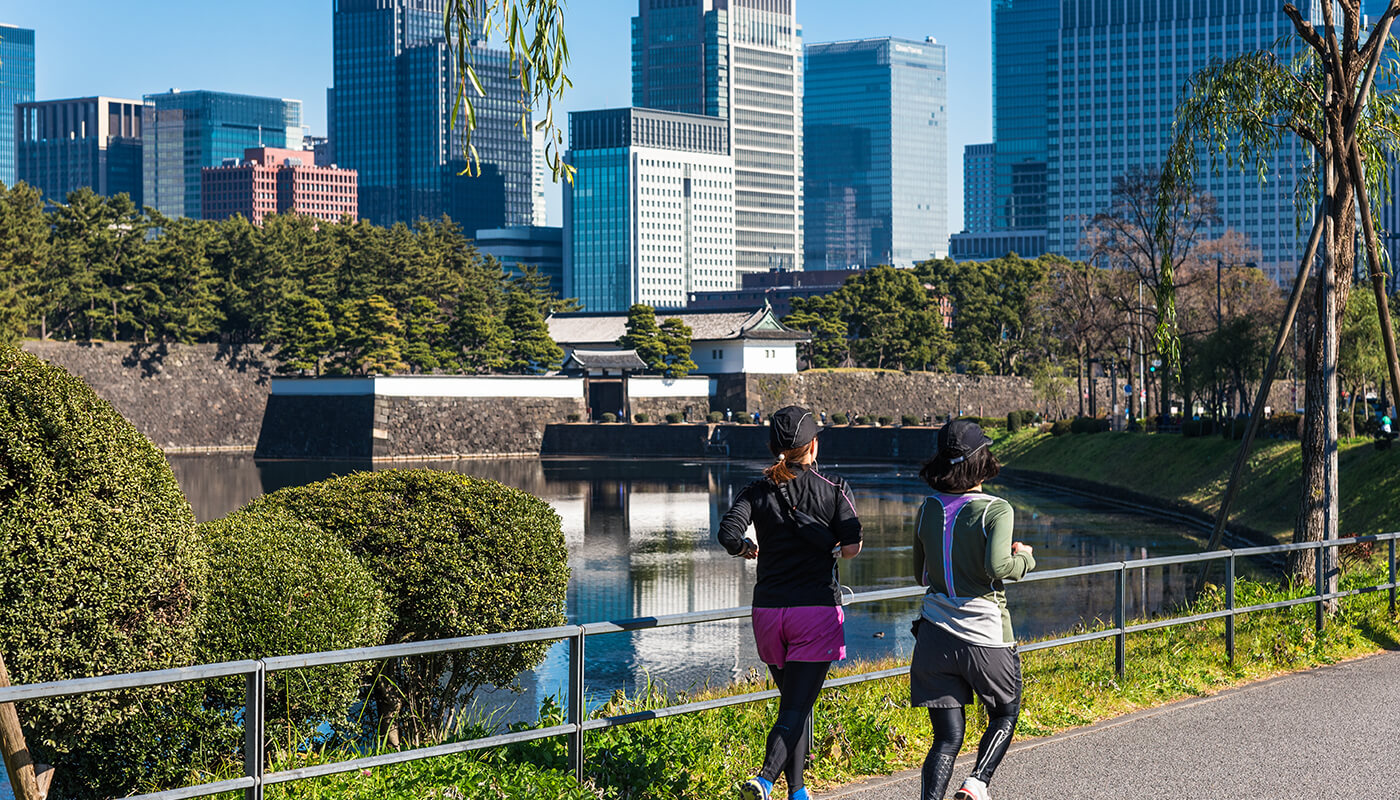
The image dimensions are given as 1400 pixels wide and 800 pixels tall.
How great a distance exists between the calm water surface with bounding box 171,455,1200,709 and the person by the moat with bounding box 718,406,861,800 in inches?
129

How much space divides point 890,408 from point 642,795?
246ft

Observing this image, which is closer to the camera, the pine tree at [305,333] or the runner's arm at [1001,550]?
the runner's arm at [1001,550]

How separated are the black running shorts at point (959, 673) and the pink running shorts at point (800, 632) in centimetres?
Answer: 34

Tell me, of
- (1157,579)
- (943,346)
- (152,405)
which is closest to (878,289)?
(943,346)

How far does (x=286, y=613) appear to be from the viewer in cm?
780

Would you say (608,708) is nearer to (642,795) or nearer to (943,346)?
(642,795)

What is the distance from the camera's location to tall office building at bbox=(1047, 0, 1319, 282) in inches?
6811

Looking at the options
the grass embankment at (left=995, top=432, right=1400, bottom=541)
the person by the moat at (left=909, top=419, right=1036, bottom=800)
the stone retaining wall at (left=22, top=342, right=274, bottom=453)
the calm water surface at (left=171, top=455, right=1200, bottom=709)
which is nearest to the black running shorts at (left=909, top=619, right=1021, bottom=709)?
the person by the moat at (left=909, top=419, right=1036, bottom=800)

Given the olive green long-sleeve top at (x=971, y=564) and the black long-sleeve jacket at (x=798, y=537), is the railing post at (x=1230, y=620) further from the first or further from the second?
the black long-sleeve jacket at (x=798, y=537)

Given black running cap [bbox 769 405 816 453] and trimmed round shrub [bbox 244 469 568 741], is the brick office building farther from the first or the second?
black running cap [bbox 769 405 816 453]

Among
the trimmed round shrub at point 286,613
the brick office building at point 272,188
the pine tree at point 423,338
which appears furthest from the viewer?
the brick office building at point 272,188

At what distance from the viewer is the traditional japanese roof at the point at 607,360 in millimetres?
73750

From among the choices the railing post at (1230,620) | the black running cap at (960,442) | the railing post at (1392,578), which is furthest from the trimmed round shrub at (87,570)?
the railing post at (1392,578)

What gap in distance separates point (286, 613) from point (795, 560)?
3.54 meters
